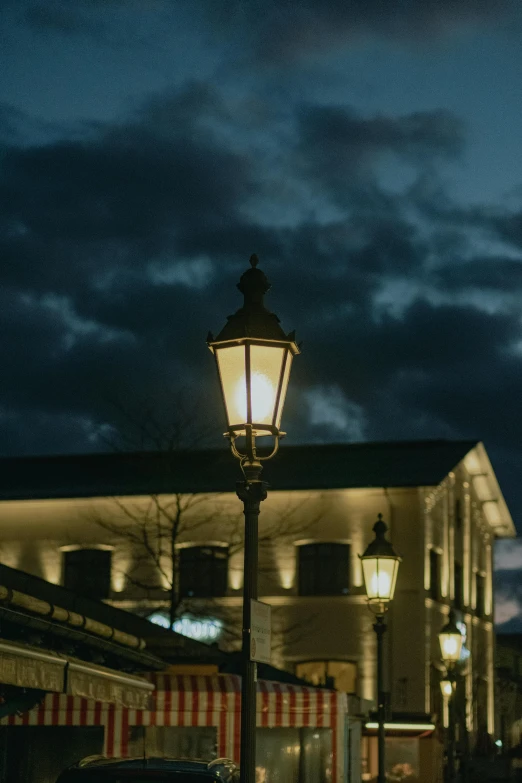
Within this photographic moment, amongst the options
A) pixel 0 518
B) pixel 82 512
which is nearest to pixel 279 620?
pixel 82 512

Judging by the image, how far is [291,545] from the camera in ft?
143

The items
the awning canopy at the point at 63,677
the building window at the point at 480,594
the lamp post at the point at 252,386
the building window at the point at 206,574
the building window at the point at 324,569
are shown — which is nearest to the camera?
the lamp post at the point at 252,386

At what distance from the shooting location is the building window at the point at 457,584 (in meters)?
48.0

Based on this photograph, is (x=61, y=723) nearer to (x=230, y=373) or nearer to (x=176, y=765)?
(x=176, y=765)

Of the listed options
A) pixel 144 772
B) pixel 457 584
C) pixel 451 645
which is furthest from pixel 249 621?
pixel 457 584

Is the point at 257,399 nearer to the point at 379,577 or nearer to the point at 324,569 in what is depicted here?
the point at 379,577

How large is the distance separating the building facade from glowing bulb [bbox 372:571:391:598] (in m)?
22.9

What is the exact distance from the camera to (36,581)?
1516 centimetres

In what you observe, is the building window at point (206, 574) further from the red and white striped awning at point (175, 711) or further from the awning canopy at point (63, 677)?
the awning canopy at point (63, 677)

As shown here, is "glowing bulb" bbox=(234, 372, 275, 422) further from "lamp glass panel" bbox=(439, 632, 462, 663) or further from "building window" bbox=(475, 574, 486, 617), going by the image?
"building window" bbox=(475, 574, 486, 617)

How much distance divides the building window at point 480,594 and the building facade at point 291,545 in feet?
14.4

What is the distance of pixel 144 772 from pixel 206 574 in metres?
33.7

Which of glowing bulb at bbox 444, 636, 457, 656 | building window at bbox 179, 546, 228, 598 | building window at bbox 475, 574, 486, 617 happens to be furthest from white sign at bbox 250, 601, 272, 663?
building window at bbox 475, 574, 486, 617

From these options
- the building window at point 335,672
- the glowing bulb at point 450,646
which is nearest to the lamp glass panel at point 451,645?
the glowing bulb at point 450,646
